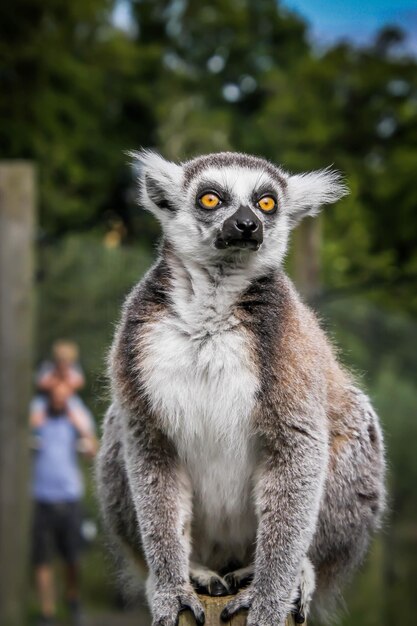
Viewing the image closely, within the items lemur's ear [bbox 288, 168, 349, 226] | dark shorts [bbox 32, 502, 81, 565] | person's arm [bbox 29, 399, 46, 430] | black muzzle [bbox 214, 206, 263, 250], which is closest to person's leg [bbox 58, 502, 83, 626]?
dark shorts [bbox 32, 502, 81, 565]

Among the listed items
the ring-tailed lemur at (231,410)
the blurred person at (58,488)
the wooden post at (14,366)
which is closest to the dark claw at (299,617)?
the ring-tailed lemur at (231,410)

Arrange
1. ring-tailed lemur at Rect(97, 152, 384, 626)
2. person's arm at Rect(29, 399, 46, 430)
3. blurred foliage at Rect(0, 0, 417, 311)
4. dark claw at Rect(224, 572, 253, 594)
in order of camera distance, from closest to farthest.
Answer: ring-tailed lemur at Rect(97, 152, 384, 626) → dark claw at Rect(224, 572, 253, 594) → person's arm at Rect(29, 399, 46, 430) → blurred foliage at Rect(0, 0, 417, 311)

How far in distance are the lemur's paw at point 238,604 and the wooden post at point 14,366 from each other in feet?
14.8

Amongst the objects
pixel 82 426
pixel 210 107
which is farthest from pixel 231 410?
pixel 210 107

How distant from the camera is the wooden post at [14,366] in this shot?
8.10 metres

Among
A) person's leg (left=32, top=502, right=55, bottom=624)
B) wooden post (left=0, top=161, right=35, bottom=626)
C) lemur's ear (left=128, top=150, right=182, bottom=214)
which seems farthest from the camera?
person's leg (left=32, top=502, right=55, bottom=624)

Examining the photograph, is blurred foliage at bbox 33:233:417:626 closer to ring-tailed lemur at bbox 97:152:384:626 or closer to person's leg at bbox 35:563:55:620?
person's leg at bbox 35:563:55:620

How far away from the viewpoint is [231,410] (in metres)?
4.04

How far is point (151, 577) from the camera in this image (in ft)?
13.7

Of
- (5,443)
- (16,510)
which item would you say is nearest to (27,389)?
(5,443)

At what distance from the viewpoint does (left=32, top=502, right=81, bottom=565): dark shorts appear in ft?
31.1

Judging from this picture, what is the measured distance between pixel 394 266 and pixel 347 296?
160 cm

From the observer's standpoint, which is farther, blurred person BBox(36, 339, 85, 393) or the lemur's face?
blurred person BBox(36, 339, 85, 393)

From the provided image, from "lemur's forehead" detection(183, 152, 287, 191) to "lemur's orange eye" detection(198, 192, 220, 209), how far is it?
64 mm
